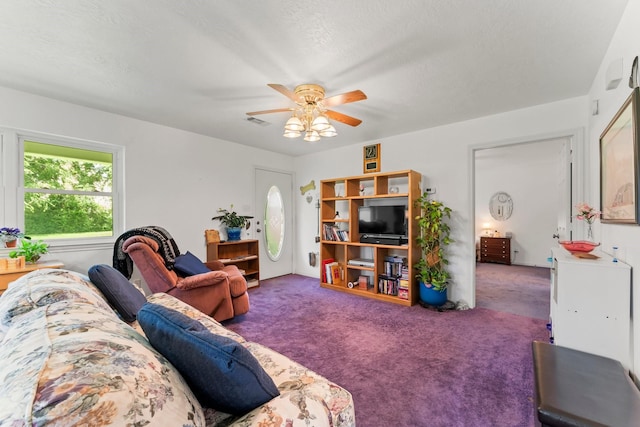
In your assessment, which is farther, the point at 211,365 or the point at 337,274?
the point at 337,274

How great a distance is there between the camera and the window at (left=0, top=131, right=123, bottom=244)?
8.89 feet

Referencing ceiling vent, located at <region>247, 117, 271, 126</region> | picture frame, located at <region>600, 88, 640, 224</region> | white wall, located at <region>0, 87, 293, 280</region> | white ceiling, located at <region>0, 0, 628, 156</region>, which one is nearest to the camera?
picture frame, located at <region>600, 88, 640, 224</region>

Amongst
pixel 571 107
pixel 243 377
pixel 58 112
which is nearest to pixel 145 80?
pixel 58 112

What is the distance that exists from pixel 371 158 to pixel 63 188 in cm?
395

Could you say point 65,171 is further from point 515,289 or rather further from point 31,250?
point 515,289

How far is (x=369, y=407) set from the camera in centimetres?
171

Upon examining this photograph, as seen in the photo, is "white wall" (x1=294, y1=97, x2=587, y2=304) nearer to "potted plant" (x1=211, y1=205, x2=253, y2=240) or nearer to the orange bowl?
the orange bowl

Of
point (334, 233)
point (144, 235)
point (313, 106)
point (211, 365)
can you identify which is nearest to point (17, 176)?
point (144, 235)

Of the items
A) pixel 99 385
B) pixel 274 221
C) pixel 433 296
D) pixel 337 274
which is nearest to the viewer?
pixel 99 385

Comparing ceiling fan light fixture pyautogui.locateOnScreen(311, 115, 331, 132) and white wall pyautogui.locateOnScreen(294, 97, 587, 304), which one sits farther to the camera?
white wall pyautogui.locateOnScreen(294, 97, 587, 304)

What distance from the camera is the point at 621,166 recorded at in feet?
5.13

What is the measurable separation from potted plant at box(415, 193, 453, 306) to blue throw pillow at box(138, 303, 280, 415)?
2994mm

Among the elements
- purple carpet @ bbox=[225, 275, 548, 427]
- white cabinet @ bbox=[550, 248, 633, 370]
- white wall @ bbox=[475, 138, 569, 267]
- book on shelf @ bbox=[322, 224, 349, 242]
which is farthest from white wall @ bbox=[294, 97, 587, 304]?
white wall @ bbox=[475, 138, 569, 267]

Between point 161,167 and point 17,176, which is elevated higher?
point 161,167
